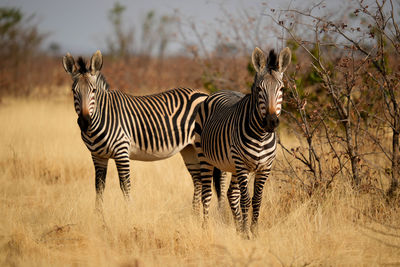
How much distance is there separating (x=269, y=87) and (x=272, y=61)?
1.08 ft

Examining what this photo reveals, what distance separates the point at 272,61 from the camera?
422 centimetres

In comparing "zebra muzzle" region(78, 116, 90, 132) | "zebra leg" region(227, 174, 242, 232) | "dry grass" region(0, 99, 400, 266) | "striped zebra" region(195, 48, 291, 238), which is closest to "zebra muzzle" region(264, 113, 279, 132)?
"striped zebra" region(195, 48, 291, 238)

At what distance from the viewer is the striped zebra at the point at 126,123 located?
5.30 m

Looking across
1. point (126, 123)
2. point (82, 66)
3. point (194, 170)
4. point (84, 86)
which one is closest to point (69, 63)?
point (82, 66)

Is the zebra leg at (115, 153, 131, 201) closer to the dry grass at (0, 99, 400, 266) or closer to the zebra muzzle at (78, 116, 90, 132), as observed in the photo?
the dry grass at (0, 99, 400, 266)

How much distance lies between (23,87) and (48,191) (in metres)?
12.3

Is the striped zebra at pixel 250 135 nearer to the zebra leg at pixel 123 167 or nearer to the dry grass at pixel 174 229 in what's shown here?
the dry grass at pixel 174 229

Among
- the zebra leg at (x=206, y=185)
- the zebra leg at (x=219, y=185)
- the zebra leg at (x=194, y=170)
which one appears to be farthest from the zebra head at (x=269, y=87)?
the zebra leg at (x=194, y=170)

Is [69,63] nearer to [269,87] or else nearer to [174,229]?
[174,229]

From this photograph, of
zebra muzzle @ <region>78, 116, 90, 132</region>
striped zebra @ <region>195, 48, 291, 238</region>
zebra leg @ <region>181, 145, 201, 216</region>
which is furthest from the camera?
zebra leg @ <region>181, 145, 201, 216</region>

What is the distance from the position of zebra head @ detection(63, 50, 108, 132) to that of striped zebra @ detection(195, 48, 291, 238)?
141 cm

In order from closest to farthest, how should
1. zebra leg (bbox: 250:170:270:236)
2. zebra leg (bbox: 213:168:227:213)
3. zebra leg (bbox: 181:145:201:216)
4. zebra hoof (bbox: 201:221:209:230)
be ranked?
1. zebra leg (bbox: 250:170:270:236)
2. zebra hoof (bbox: 201:221:209:230)
3. zebra leg (bbox: 213:168:227:213)
4. zebra leg (bbox: 181:145:201:216)

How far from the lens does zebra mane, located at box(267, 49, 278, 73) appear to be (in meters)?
4.19

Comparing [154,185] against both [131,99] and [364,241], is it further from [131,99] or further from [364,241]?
[364,241]
